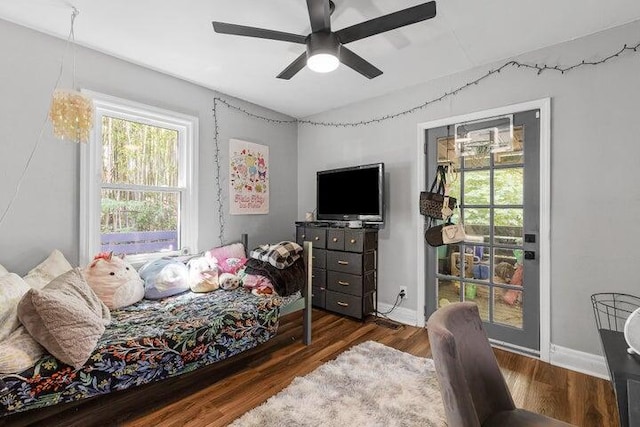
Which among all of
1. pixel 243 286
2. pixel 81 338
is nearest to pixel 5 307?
pixel 81 338

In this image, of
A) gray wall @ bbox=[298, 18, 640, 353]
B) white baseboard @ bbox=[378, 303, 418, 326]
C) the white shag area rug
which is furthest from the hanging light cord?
white baseboard @ bbox=[378, 303, 418, 326]

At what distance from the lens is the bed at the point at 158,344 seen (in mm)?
1445

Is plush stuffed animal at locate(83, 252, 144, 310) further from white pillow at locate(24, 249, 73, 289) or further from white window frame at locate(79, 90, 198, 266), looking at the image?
white window frame at locate(79, 90, 198, 266)

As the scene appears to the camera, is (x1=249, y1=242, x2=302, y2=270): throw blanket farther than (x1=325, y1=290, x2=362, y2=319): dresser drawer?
No

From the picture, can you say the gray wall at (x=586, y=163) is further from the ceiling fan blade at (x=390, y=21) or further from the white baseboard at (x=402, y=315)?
the ceiling fan blade at (x=390, y=21)

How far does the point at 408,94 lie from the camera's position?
321 centimetres

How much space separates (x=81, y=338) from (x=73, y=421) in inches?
21.5

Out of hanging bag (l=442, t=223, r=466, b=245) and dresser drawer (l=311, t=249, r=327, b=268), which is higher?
hanging bag (l=442, t=223, r=466, b=245)

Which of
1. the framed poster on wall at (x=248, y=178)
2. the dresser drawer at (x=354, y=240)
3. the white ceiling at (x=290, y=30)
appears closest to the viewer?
the white ceiling at (x=290, y=30)

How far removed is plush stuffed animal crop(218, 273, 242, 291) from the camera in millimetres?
2691

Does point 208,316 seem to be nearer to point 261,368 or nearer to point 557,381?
point 261,368

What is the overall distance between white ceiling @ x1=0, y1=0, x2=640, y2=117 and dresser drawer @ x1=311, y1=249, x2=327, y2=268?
182cm

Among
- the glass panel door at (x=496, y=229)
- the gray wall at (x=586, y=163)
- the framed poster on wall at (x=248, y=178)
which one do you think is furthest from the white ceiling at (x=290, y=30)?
the framed poster on wall at (x=248, y=178)

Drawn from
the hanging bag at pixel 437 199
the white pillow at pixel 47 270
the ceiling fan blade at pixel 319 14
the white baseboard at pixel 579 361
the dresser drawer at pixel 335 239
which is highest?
the ceiling fan blade at pixel 319 14
